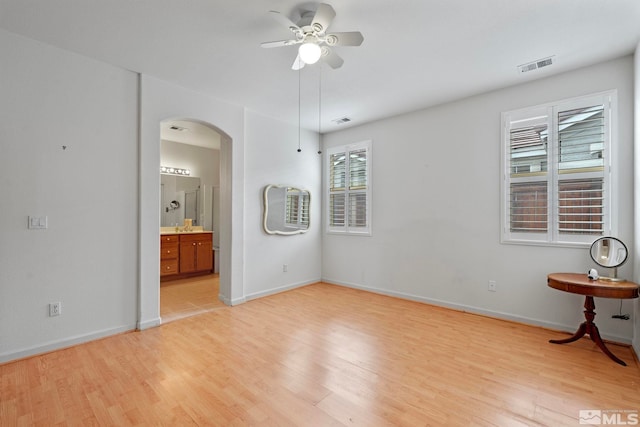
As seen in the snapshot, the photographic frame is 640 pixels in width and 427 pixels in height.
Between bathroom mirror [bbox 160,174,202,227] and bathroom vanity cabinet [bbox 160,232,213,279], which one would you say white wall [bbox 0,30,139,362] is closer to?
bathroom vanity cabinet [bbox 160,232,213,279]

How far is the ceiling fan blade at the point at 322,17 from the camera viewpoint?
2067 mm

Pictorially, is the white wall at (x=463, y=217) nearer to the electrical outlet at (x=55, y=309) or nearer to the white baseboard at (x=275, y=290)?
the white baseboard at (x=275, y=290)

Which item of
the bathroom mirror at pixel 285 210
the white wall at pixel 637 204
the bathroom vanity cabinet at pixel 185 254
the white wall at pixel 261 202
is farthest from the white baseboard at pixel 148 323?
the white wall at pixel 637 204

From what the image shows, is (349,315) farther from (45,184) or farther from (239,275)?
(45,184)

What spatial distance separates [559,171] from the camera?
3303 mm

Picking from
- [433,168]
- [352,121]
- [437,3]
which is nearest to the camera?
[437,3]

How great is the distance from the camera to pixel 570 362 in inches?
103

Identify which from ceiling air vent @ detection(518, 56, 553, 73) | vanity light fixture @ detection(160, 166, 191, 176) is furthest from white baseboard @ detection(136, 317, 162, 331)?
ceiling air vent @ detection(518, 56, 553, 73)

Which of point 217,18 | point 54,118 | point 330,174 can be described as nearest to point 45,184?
point 54,118

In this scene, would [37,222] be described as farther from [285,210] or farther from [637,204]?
[637,204]

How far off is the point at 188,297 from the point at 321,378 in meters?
3.09

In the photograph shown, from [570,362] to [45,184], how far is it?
198 inches

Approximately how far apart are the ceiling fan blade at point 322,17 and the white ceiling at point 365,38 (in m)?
0.15

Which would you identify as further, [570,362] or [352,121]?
[352,121]
